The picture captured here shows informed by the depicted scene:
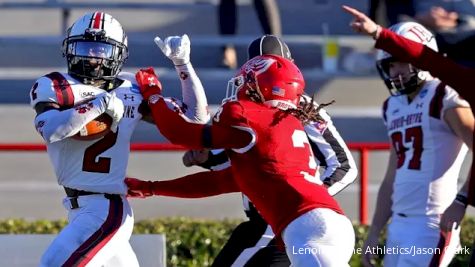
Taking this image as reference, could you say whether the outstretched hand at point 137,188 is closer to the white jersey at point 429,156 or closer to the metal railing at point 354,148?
the white jersey at point 429,156

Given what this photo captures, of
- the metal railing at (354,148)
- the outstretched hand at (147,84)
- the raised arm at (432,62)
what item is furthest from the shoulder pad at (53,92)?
the metal railing at (354,148)

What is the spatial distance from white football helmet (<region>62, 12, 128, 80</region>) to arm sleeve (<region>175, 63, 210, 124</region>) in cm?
26

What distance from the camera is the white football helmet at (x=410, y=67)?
568 centimetres

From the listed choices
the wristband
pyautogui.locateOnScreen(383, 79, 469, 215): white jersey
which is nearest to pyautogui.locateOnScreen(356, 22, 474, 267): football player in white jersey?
pyautogui.locateOnScreen(383, 79, 469, 215): white jersey

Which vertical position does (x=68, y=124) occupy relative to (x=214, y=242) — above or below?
above

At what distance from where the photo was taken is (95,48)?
16.9 ft

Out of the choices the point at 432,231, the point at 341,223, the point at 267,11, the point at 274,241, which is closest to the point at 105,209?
the point at 274,241

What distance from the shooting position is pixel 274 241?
5230 millimetres

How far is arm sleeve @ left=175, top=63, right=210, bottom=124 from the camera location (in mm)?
5160

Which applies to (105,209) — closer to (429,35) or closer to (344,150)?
(344,150)

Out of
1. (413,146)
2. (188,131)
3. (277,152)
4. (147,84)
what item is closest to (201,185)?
(147,84)

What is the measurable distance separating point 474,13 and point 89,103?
6991mm

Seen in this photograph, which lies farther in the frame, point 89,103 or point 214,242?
point 214,242

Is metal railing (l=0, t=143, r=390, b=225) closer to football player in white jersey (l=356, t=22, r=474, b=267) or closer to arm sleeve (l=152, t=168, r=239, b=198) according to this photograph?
football player in white jersey (l=356, t=22, r=474, b=267)
